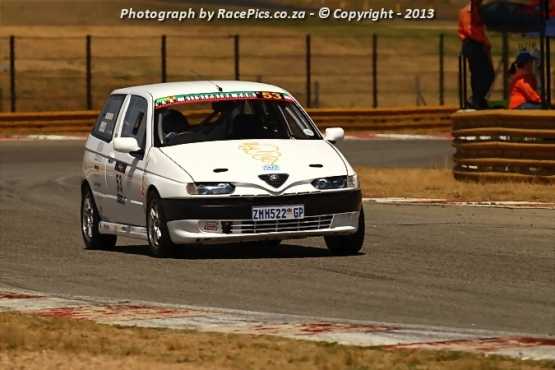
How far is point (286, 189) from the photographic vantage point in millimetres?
15109

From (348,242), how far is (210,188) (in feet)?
4.50

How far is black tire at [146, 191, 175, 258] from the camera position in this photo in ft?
50.7

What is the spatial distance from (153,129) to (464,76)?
950cm

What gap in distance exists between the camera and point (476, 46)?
25.0m

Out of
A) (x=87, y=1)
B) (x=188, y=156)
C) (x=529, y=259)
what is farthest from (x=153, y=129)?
(x=87, y=1)

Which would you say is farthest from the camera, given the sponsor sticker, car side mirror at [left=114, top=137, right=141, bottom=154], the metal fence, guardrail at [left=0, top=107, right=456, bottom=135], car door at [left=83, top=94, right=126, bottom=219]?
the metal fence

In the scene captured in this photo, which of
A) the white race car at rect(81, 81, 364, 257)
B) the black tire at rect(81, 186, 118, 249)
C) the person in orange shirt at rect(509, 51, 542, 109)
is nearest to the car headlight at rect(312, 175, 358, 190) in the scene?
the white race car at rect(81, 81, 364, 257)

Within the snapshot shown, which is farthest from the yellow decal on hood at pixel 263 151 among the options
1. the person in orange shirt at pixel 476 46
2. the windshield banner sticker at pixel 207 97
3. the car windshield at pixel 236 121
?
the person in orange shirt at pixel 476 46

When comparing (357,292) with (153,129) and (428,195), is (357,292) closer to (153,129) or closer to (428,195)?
(153,129)

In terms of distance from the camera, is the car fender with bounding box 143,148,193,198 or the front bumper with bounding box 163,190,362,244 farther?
the car fender with bounding box 143,148,193,198

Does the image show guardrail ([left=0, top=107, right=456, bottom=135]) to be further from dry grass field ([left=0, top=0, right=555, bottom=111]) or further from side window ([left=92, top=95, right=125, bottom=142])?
side window ([left=92, top=95, right=125, bottom=142])

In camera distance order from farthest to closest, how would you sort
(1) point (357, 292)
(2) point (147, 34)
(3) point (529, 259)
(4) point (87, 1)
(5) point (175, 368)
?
(4) point (87, 1), (2) point (147, 34), (3) point (529, 259), (1) point (357, 292), (5) point (175, 368)

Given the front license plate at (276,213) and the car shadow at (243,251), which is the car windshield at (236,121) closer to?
the car shadow at (243,251)

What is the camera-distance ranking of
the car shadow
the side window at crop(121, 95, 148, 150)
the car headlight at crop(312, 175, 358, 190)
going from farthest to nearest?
the side window at crop(121, 95, 148, 150) → the car shadow → the car headlight at crop(312, 175, 358, 190)
